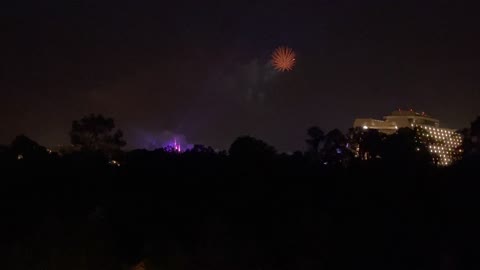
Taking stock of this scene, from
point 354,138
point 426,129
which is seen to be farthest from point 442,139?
point 354,138

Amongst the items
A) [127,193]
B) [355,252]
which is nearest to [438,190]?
[355,252]

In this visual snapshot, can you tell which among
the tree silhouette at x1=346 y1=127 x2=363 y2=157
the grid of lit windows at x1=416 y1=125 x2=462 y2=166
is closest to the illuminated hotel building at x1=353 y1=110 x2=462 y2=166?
the grid of lit windows at x1=416 y1=125 x2=462 y2=166

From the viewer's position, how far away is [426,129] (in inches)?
1868

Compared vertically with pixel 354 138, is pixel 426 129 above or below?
above

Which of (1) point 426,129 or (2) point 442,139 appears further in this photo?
(1) point 426,129

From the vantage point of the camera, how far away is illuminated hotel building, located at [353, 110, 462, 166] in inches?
1462

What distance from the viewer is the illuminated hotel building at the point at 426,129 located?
3715 centimetres

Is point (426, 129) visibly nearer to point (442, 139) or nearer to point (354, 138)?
point (442, 139)

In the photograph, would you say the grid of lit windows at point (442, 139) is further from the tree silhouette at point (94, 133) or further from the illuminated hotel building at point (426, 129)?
the tree silhouette at point (94, 133)

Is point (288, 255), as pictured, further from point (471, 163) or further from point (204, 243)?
point (471, 163)

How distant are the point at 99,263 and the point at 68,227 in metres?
1.47

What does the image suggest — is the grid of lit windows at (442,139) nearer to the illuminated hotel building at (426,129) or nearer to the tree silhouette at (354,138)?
the illuminated hotel building at (426,129)

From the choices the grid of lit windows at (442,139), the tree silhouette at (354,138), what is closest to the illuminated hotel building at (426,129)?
the grid of lit windows at (442,139)

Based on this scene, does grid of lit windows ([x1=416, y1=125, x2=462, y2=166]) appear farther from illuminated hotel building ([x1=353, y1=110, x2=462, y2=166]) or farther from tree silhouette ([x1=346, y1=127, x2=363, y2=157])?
tree silhouette ([x1=346, y1=127, x2=363, y2=157])
